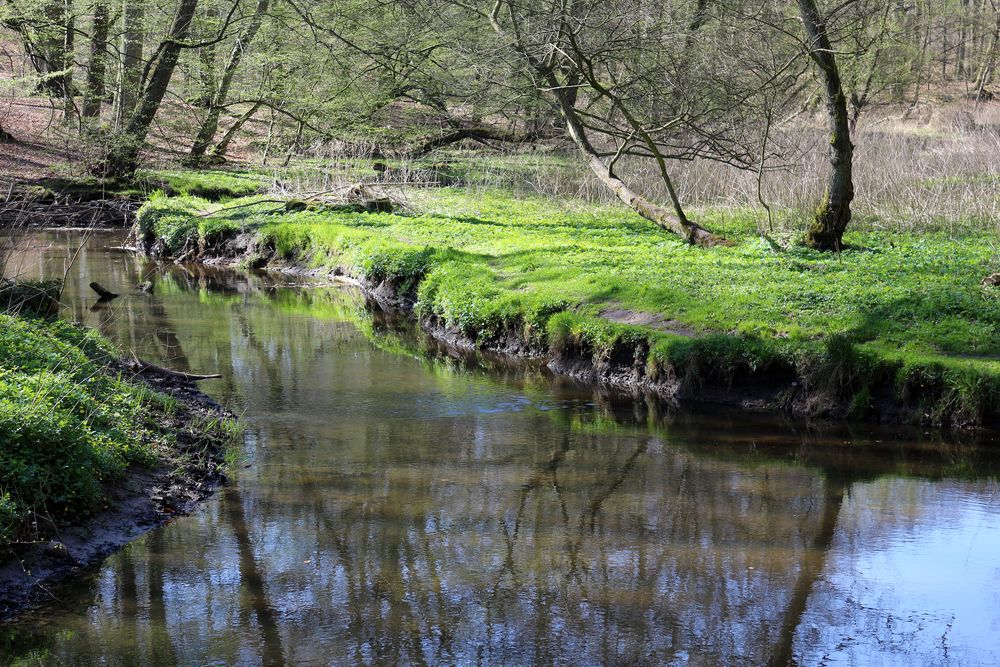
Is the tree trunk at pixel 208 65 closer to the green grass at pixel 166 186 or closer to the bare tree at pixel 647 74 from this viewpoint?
the green grass at pixel 166 186

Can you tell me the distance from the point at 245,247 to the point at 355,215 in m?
2.27

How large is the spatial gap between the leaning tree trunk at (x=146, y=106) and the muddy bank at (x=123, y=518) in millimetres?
15121

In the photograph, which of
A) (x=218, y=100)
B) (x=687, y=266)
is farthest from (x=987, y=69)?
(x=687, y=266)

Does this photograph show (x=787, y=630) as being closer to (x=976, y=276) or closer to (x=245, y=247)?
(x=976, y=276)

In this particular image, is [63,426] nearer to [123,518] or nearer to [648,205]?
[123,518]

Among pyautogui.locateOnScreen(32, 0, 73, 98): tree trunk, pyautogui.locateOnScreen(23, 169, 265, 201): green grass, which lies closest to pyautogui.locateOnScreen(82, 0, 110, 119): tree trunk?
pyautogui.locateOnScreen(32, 0, 73, 98): tree trunk

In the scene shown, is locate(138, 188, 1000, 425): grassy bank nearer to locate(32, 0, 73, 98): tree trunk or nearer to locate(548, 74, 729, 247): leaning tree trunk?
locate(548, 74, 729, 247): leaning tree trunk

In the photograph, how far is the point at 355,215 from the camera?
20.4m

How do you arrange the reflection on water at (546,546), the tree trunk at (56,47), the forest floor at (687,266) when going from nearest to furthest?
the reflection on water at (546,546), the forest floor at (687,266), the tree trunk at (56,47)

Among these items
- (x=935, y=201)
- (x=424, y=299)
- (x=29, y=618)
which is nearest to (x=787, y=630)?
(x=29, y=618)

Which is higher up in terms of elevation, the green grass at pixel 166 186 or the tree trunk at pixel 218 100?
the tree trunk at pixel 218 100

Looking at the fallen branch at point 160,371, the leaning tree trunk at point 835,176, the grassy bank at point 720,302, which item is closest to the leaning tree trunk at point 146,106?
the grassy bank at point 720,302

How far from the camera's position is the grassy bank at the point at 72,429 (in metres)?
6.20

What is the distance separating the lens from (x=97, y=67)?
81.1ft
